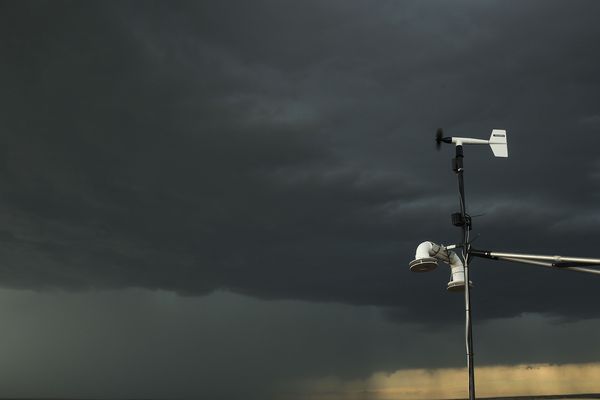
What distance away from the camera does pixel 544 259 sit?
17.2m

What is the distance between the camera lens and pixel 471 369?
17422 millimetres

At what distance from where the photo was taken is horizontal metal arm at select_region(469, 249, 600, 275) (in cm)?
1638

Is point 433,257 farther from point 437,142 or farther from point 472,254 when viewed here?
point 437,142

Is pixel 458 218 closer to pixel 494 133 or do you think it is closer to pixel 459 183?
pixel 459 183

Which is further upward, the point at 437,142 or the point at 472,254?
the point at 437,142

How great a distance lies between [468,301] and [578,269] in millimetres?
3132

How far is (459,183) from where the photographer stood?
19.2 meters

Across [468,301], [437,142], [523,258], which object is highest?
[437,142]

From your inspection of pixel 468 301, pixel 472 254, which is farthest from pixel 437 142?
pixel 468 301

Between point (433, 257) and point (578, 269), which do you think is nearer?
point (578, 269)

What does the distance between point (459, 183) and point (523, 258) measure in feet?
9.57

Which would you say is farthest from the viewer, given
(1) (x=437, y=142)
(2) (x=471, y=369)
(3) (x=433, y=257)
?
(1) (x=437, y=142)

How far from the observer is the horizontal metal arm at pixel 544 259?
16.4 meters

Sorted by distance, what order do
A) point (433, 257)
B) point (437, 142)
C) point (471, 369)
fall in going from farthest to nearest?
point (437, 142) → point (433, 257) → point (471, 369)
